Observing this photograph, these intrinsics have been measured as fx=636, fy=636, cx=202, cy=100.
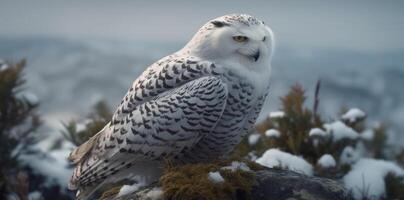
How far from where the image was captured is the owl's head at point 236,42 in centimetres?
365

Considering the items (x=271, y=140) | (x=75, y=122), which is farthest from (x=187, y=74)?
(x=75, y=122)

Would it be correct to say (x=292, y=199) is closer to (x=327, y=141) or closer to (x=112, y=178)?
(x=112, y=178)

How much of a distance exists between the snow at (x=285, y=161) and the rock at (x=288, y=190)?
116 cm

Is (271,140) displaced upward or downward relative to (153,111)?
downward

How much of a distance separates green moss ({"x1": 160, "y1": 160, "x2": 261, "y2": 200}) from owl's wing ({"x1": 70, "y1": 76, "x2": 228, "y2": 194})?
21 centimetres

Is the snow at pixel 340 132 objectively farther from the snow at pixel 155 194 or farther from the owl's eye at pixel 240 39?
the snow at pixel 155 194

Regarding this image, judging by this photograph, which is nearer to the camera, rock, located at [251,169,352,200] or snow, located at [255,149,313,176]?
rock, located at [251,169,352,200]

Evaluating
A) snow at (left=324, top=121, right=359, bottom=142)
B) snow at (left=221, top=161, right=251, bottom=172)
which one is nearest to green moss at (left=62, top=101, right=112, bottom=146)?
snow at (left=324, top=121, right=359, bottom=142)

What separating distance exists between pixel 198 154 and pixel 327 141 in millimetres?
1717

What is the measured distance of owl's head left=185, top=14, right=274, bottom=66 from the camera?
12.0ft

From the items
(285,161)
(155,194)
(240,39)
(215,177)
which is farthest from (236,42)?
(285,161)

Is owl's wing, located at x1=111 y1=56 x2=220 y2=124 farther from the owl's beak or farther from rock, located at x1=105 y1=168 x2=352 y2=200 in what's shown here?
rock, located at x1=105 y1=168 x2=352 y2=200

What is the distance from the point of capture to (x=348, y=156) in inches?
204

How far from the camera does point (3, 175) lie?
583cm
